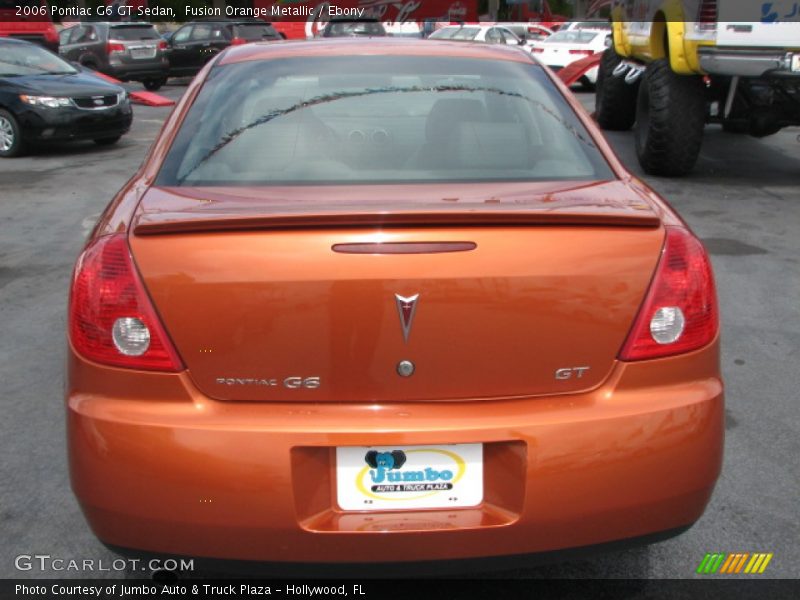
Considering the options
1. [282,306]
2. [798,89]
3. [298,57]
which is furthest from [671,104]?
[282,306]

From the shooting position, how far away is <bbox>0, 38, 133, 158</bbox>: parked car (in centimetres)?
1110

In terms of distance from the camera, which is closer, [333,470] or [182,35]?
[333,470]

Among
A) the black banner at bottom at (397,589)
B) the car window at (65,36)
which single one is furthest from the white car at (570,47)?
the black banner at bottom at (397,589)

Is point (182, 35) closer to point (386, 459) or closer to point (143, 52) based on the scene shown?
point (143, 52)

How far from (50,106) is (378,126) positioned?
938 centimetres

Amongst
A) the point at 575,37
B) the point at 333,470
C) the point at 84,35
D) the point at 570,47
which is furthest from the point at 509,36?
the point at 333,470

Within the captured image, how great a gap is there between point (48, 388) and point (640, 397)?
2930mm

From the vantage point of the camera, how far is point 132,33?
21719 mm

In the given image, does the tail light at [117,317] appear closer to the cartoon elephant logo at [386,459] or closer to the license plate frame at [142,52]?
the cartoon elephant logo at [386,459]

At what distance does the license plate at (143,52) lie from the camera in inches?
838

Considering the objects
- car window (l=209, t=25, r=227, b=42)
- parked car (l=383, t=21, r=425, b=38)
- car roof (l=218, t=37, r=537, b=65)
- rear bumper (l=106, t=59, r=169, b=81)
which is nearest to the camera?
car roof (l=218, t=37, r=537, b=65)

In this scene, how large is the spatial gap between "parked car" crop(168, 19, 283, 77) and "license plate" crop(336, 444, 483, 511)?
22.3 meters

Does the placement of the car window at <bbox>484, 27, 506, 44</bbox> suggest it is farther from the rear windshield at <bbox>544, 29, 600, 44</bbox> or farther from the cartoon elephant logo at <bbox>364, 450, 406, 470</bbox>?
the cartoon elephant logo at <bbox>364, 450, 406, 470</bbox>

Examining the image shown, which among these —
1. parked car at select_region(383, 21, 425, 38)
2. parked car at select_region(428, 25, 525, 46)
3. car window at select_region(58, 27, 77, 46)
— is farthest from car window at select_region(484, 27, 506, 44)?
car window at select_region(58, 27, 77, 46)
